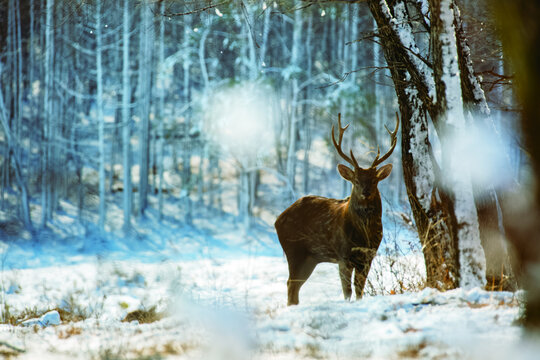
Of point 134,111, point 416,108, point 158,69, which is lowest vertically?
point 416,108

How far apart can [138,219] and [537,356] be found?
2100 centimetres

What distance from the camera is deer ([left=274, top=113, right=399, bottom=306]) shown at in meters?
5.61

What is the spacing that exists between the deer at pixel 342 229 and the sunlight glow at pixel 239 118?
42.4 feet

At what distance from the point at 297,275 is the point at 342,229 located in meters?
0.91

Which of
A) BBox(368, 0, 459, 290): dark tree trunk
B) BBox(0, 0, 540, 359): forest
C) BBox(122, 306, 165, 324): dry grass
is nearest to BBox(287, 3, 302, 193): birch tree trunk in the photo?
BBox(0, 0, 540, 359): forest

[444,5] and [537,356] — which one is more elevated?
[444,5]

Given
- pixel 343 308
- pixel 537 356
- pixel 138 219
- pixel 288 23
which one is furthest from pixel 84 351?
pixel 288 23

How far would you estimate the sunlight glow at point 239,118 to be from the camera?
1912cm

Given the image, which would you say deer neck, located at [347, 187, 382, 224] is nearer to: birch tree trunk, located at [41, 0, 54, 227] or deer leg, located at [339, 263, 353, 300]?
deer leg, located at [339, 263, 353, 300]

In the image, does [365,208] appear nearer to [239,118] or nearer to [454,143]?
[454,143]

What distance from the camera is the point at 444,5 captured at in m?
4.18

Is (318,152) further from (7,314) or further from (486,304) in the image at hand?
(486,304)

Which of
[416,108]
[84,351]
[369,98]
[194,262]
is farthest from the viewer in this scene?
[369,98]

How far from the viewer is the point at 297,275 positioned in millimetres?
6211
